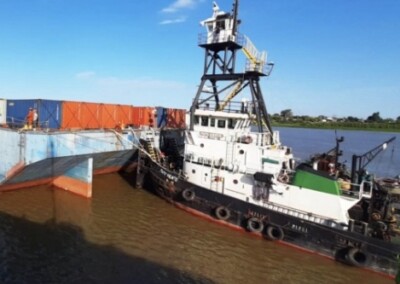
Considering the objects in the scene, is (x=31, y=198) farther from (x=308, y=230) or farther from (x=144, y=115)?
(x=308, y=230)

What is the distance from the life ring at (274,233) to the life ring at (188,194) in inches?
170

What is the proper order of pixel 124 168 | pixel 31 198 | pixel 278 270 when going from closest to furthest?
1. pixel 278 270
2. pixel 31 198
3. pixel 124 168

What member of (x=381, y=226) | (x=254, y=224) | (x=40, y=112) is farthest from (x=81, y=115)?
(x=381, y=226)

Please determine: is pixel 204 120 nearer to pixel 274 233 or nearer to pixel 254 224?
pixel 254 224

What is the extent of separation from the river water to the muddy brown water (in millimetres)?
33

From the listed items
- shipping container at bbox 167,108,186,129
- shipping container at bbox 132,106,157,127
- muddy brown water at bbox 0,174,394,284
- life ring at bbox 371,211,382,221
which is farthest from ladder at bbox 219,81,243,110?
shipping container at bbox 167,108,186,129

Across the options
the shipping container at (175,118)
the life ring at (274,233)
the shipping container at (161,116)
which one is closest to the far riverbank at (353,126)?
the shipping container at (175,118)

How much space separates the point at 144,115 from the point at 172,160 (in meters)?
5.39

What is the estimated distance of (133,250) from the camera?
13.0 metres

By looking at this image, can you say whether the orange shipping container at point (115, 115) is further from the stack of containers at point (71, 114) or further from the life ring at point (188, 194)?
the life ring at point (188, 194)

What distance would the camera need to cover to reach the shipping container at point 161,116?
90.2 feet

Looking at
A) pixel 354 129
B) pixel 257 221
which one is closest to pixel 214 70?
pixel 257 221

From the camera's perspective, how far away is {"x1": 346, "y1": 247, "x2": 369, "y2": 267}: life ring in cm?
1306

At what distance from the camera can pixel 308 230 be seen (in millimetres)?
14305
